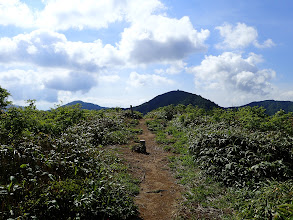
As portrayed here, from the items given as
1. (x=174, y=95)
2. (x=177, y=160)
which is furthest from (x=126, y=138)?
(x=174, y=95)

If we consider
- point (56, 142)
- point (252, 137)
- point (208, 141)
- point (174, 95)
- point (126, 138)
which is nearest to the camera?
point (56, 142)

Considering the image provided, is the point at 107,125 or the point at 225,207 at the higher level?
the point at 107,125

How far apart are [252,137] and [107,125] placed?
10721 millimetres

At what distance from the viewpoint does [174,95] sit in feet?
366

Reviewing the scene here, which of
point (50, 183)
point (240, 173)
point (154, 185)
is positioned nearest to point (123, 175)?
point (154, 185)

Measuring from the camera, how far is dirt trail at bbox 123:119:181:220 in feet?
17.0

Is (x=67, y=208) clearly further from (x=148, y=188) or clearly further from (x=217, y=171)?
(x=217, y=171)

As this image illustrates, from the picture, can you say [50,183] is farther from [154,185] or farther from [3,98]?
[3,98]

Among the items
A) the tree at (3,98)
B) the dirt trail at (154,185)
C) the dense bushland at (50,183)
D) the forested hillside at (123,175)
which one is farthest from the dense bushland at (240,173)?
the tree at (3,98)

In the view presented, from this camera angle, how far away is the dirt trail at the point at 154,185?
5180 millimetres

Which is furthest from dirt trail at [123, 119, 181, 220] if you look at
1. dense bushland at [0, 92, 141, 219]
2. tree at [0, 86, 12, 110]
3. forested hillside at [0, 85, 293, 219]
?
tree at [0, 86, 12, 110]

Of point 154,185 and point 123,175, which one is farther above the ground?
point 123,175

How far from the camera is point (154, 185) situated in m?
6.84

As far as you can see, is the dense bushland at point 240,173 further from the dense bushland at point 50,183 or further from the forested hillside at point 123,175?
the dense bushland at point 50,183
